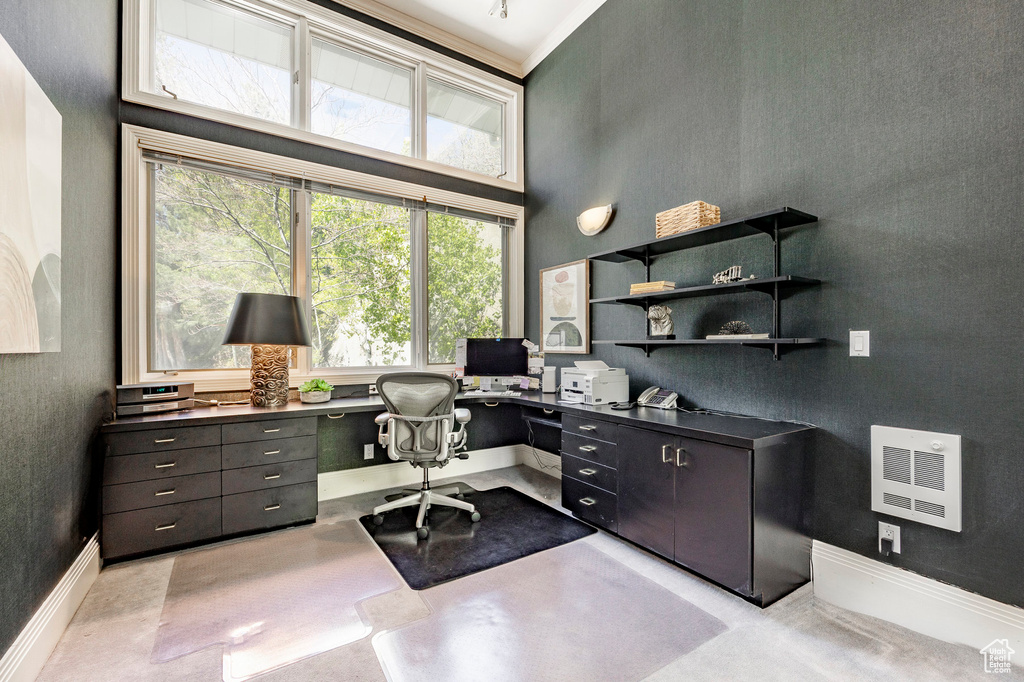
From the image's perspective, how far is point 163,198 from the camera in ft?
9.59

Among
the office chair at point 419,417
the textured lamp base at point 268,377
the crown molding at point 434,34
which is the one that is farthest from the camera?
the crown molding at point 434,34

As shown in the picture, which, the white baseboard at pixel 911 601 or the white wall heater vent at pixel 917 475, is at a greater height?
the white wall heater vent at pixel 917 475

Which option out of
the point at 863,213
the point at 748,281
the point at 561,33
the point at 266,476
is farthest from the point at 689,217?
the point at 266,476

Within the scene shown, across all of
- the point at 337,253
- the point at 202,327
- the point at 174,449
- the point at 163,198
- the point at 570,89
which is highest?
the point at 570,89

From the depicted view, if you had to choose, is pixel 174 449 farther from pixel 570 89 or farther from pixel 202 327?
pixel 570 89

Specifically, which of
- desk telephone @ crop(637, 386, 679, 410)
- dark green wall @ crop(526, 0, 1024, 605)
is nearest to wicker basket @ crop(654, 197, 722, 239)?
dark green wall @ crop(526, 0, 1024, 605)

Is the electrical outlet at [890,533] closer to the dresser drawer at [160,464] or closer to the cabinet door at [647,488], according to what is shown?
the cabinet door at [647,488]

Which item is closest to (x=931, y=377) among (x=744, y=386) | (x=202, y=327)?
(x=744, y=386)

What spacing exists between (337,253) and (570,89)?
2511 mm

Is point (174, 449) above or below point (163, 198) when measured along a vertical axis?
below

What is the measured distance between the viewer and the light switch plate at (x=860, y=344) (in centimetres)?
200

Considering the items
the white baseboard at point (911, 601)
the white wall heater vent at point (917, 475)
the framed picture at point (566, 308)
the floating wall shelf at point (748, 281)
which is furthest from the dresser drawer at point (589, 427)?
the white wall heater vent at point (917, 475)

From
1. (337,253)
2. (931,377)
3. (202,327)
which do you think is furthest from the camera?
(337,253)

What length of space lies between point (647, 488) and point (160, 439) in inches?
107
